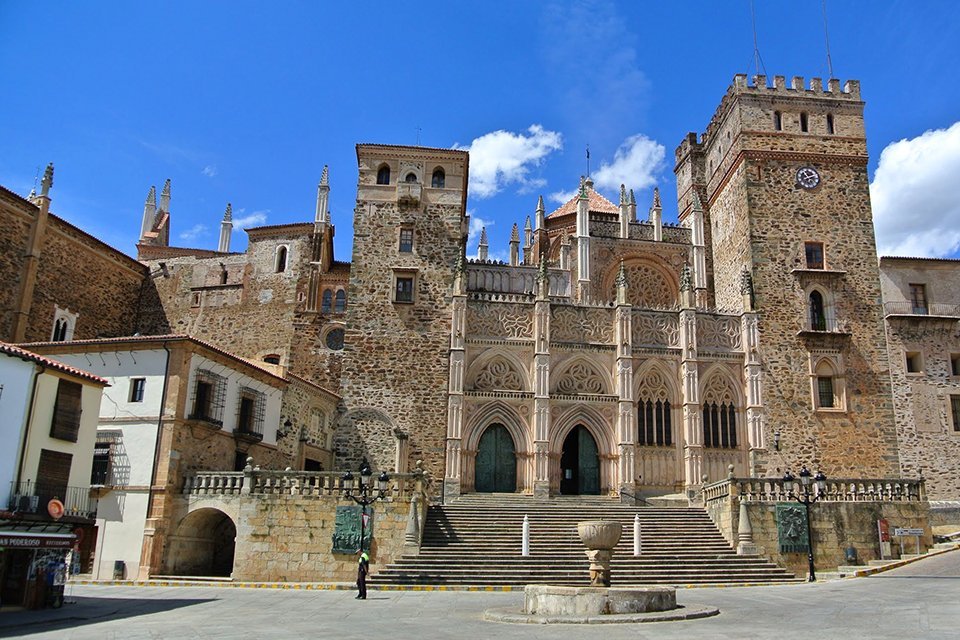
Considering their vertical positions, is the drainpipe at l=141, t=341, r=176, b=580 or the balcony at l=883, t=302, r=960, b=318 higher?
the balcony at l=883, t=302, r=960, b=318

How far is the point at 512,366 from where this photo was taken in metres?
33.4

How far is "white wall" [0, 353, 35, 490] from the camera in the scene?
65.5 ft

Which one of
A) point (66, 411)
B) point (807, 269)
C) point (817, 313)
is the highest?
point (807, 269)

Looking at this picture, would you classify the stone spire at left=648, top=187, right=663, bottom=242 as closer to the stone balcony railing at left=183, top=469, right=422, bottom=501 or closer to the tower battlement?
the tower battlement

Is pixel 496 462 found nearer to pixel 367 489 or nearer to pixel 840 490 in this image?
pixel 367 489

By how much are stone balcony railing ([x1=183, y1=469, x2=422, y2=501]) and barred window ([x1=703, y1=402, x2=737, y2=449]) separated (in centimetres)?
1440

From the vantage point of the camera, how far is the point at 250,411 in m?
29.0

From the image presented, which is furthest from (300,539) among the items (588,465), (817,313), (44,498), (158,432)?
(817,313)

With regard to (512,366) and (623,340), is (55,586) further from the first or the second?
(623,340)

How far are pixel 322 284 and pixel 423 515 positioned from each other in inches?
847

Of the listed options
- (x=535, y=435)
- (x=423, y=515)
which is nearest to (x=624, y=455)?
(x=535, y=435)

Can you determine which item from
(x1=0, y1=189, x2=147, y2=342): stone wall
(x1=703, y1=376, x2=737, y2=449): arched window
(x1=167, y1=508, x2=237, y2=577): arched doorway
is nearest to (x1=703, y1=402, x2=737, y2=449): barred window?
(x1=703, y1=376, x2=737, y2=449): arched window

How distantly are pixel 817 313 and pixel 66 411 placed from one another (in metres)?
29.9

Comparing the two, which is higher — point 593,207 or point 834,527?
point 593,207
